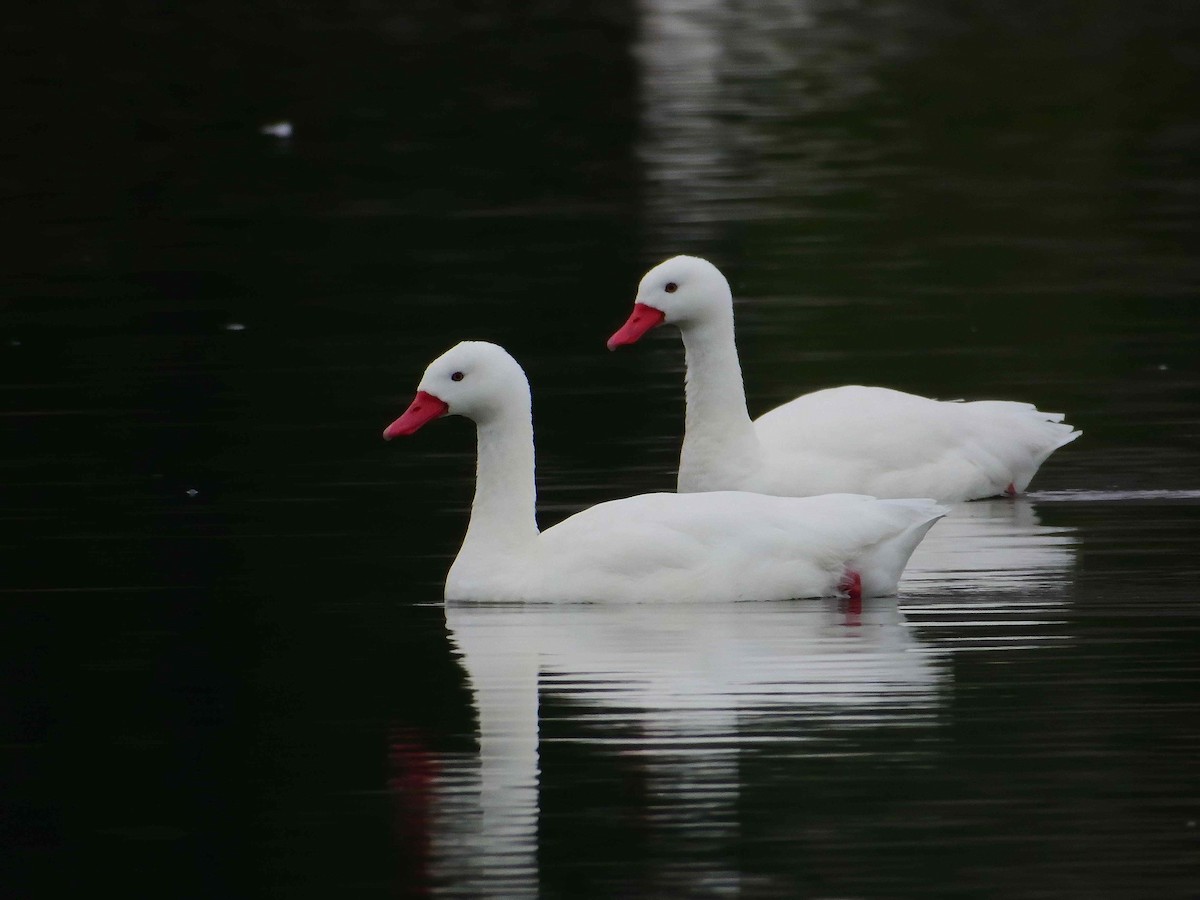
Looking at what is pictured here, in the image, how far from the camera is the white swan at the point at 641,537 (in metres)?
11.7

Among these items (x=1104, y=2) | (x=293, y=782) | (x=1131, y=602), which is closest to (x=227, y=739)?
(x=293, y=782)

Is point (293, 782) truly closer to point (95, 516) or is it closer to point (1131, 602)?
point (1131, 602)

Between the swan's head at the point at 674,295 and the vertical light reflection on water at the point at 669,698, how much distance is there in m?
2.96

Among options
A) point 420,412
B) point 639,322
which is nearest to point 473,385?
point 420,412

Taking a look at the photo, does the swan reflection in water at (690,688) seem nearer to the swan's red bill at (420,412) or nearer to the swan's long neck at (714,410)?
the swan's red bill at (420,412)

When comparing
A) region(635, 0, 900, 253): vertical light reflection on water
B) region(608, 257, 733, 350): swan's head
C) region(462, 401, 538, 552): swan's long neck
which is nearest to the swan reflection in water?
region(462, 401, 538, 552): swan's long neck

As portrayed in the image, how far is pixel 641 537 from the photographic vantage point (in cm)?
1170

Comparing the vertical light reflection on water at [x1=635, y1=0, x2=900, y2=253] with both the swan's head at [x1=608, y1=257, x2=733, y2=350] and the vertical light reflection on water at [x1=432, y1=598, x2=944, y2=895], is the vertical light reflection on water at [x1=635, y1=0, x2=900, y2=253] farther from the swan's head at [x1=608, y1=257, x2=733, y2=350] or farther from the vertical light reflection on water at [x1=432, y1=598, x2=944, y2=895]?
the vertical light reflection on water at [x1=432, y1=598, x2=944, y2=895]

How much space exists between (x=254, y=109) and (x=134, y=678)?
26506mm

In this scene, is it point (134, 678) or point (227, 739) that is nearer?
point (227, 739)

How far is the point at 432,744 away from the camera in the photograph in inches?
380

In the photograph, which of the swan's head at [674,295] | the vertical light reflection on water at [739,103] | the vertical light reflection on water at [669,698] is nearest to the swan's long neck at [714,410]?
the swan's head at [674,295]

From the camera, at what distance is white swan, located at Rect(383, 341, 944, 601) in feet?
38.4

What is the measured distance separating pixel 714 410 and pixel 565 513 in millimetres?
1140
